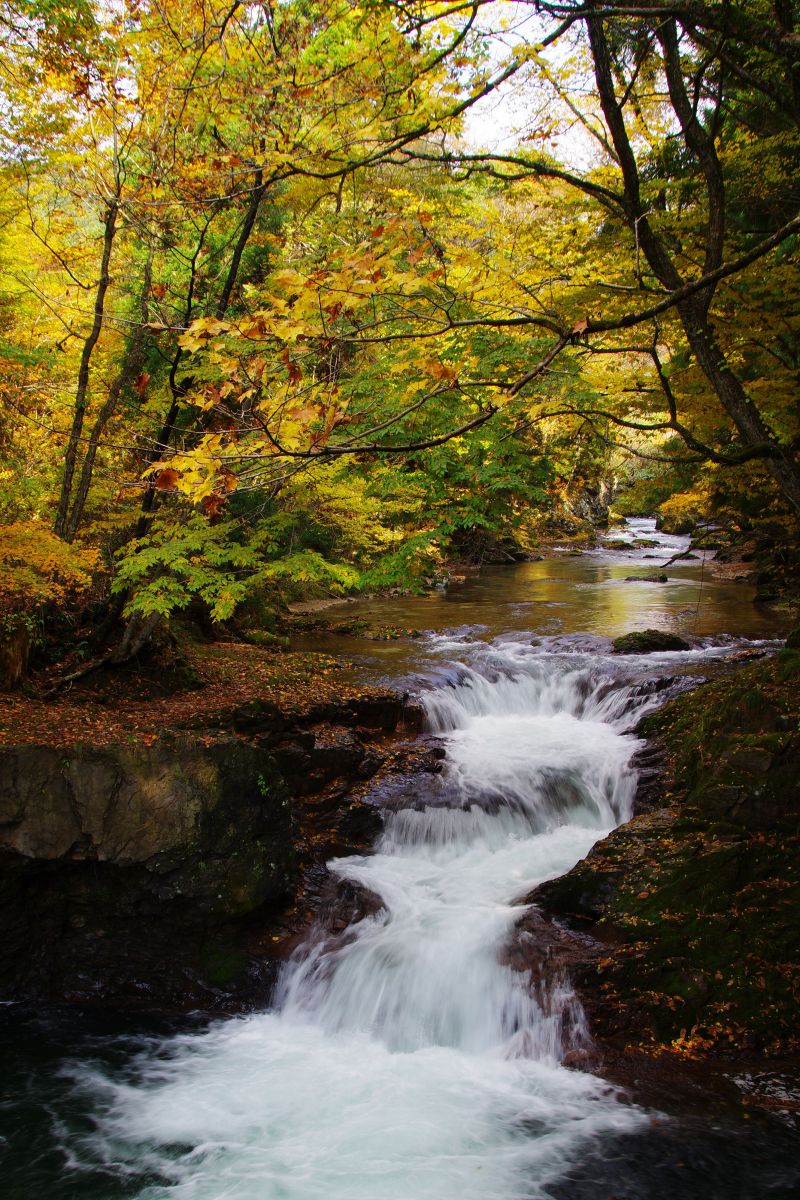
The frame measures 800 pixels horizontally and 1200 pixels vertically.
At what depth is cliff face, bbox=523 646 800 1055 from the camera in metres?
4.85

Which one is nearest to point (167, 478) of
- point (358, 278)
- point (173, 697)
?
point (358, 278)

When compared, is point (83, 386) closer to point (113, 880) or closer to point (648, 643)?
point (113, 880)

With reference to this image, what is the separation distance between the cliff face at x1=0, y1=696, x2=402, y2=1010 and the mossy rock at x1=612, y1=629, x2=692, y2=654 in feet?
26.7

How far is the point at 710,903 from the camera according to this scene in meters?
5.36

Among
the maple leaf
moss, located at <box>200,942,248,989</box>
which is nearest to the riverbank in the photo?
moss, located at <box>200,942,248,989</box>

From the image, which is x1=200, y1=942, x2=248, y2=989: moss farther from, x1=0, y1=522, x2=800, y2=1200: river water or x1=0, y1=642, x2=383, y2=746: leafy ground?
x1=0, y1=642, x2=383, y2=746: leafy ground

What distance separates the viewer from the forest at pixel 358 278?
3561 mm

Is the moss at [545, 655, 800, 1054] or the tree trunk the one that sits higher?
the tree trunk

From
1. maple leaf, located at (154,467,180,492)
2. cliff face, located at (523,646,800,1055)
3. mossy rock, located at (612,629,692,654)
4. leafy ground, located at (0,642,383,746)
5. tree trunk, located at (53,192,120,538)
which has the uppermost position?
tree trunk, located at (53,192,120,538)

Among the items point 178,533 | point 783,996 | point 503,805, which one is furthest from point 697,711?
Answer: point 178,533

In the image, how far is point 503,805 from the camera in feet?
27.1

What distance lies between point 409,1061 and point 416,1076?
210 millimetres

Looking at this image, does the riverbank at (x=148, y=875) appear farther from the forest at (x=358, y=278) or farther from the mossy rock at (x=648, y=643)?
the mossy rock at (x=648, y=643)

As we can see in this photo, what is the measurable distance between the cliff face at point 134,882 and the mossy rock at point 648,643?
26.7 ft
